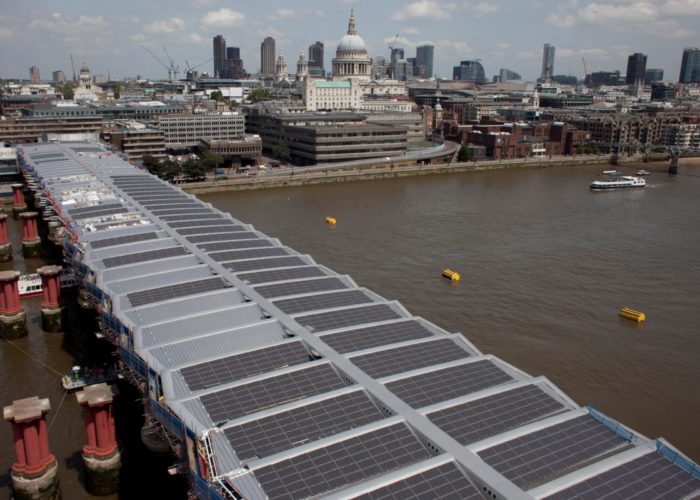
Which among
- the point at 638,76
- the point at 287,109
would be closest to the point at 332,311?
the point at 287,109

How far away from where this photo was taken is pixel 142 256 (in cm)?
1218

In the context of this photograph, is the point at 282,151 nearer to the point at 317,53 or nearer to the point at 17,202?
the point at 17,202

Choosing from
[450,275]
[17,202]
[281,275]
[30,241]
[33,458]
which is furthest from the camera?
[17,202]

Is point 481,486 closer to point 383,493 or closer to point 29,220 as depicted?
point 383,493

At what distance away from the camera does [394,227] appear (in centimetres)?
2247

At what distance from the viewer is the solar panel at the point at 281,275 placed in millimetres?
11191

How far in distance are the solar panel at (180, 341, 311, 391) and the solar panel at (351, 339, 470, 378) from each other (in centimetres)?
87

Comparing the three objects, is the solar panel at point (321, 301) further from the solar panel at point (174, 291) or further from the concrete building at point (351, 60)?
the concrete building at point (351, 60)

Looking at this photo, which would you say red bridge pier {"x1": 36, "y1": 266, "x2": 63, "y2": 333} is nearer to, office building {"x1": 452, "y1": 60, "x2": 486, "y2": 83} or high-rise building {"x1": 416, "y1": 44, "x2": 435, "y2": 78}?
office building {"x1": 452, "y1": 60, "x2": 486, "y2": 83}

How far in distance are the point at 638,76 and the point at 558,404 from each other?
151 meters

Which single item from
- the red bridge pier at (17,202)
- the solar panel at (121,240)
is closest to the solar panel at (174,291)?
the solar panel at (121,240)

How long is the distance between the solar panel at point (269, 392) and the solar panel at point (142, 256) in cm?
551

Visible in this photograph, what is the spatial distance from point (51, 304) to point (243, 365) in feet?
24.4

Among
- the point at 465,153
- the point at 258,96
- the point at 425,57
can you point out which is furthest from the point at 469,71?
the point at 465,153
